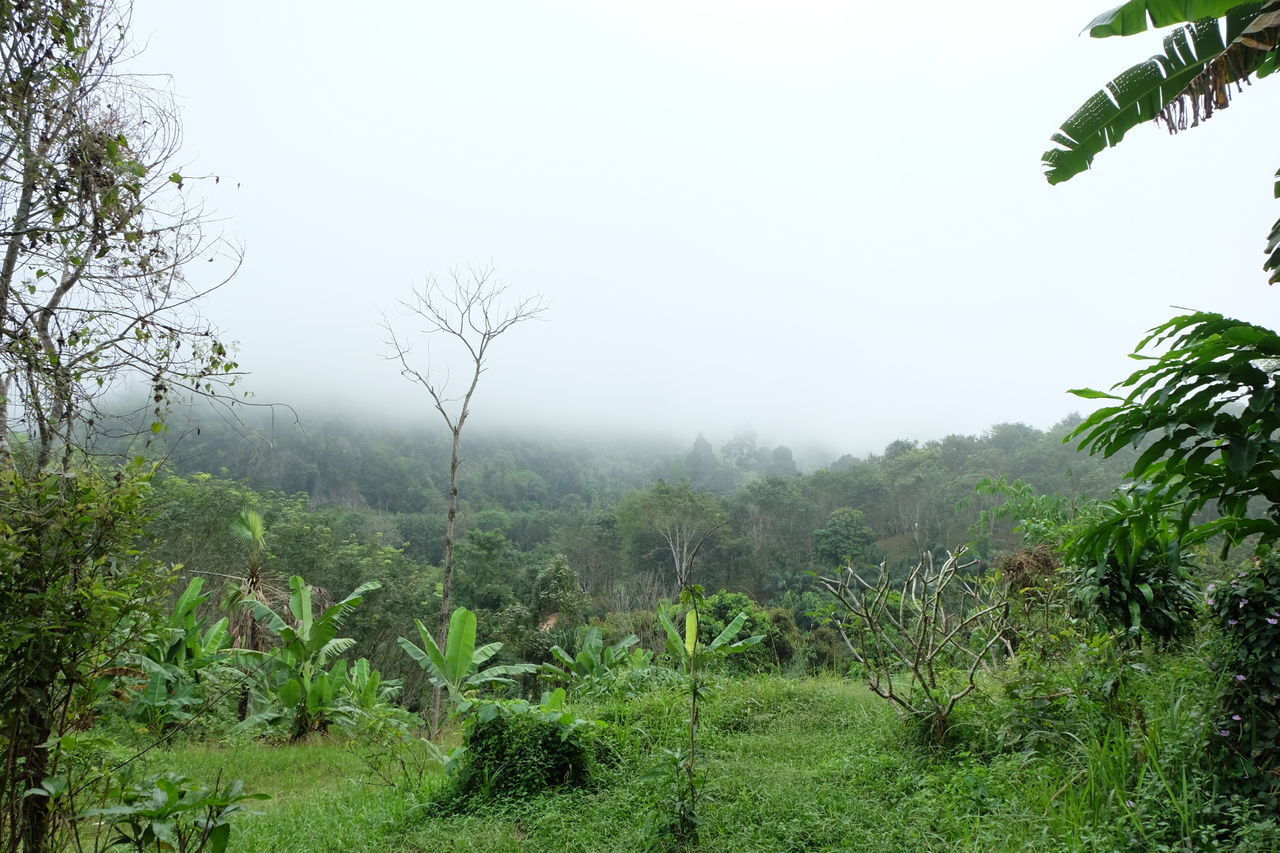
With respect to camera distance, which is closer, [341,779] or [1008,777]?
[1008,777]

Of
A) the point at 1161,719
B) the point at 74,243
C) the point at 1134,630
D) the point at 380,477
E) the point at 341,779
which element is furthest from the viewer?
the point at 380,477

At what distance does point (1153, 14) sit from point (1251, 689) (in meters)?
3.06

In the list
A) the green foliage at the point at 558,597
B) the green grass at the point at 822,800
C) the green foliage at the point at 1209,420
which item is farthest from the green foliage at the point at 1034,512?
the green foliage at the point at 558,597

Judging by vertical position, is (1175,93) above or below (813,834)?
above

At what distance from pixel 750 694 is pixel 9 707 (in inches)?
227

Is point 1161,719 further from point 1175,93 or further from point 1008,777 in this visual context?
point 1175,93

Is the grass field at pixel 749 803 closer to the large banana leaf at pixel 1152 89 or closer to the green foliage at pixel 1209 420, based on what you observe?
the green foliage at pixel 1209 420

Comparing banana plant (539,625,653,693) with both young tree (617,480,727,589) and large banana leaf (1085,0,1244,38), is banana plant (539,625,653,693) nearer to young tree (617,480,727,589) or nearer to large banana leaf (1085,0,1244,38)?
large banana leaf (1085,0,1244,38)

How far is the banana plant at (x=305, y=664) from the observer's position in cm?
803

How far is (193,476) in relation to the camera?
58.0 ft

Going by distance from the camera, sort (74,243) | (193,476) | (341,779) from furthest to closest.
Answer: (193,476)
(341,779)
(74,243)

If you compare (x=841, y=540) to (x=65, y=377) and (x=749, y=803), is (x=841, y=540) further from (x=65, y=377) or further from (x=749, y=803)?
(x=65, y=377)

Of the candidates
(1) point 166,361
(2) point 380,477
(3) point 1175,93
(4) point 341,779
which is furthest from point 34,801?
(2) point 380,477

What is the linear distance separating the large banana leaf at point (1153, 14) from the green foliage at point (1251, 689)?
8.17 feet
